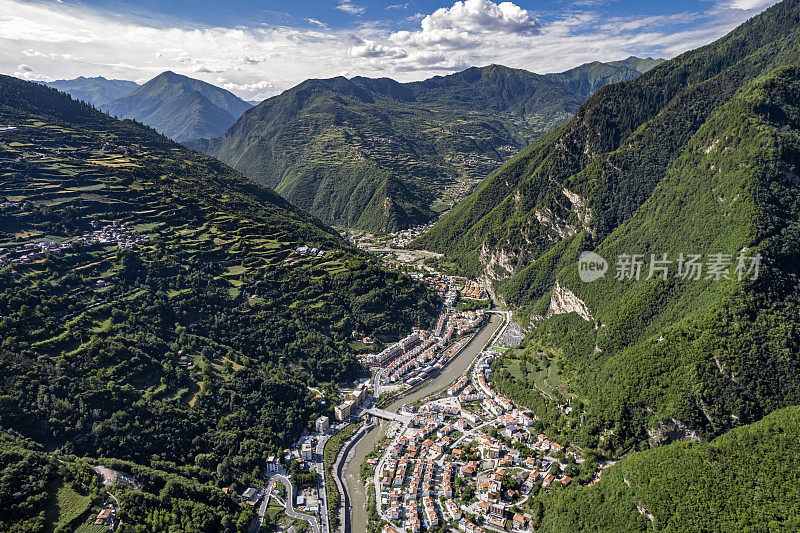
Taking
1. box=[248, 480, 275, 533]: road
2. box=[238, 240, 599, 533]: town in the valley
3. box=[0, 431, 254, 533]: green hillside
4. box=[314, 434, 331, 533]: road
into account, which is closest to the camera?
box=[0, 431, 254, 533]: green hillside

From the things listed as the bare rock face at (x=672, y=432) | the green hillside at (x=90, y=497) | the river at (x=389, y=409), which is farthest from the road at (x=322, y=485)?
the bare rock face at (x=672, y=432)

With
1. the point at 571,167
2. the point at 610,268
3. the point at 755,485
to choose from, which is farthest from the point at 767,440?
the point at 571,167

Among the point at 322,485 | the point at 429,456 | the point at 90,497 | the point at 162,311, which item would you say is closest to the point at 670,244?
the point at 429,456

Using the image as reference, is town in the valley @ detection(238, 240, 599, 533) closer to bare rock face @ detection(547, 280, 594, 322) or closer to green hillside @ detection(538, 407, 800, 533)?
A: green hillside @ detection(538, 407, 800, 533)

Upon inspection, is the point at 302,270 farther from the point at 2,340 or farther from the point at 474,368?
the point at 2,340

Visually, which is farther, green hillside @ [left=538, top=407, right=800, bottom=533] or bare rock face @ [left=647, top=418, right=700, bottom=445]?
bare rock face @ [left=647, top=418, right=700, bottom=445]

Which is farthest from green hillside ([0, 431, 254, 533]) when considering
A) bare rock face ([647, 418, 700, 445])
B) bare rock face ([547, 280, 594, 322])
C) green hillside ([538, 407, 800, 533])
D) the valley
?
bare rock face ([547, 280, 594, 322])

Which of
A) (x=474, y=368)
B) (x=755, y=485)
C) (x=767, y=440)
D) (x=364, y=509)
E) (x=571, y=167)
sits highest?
(x=571, y=167)
